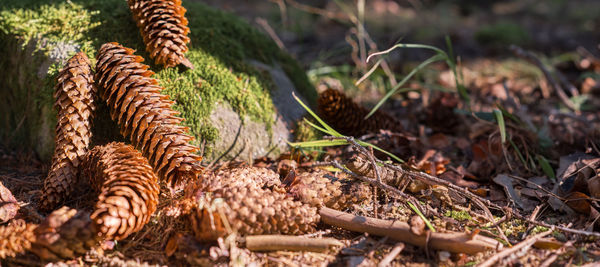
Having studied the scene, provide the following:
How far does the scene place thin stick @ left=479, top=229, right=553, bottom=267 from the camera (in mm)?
1345

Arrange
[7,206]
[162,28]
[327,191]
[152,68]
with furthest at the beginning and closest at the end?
[152,68], [162,28], [327,191], [7,206]

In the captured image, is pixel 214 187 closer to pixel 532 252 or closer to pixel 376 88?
pixel 532 252

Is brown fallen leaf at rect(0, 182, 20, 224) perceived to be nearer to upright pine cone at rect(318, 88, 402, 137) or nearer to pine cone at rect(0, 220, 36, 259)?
pine cone at rect(0, 220, 36, 259)

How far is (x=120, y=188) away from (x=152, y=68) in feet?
2.72

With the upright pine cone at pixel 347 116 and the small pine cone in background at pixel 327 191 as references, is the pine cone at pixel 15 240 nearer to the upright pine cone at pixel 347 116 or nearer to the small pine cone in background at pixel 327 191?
the small pine cone in background at pixel 327 191

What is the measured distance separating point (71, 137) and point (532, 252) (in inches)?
73.0

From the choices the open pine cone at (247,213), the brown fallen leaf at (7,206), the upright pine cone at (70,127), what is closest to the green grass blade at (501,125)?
the open pine cone at (247,213)

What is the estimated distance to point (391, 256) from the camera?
139cm

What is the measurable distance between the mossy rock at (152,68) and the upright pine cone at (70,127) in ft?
0.65

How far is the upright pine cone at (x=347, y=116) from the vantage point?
2.13 m

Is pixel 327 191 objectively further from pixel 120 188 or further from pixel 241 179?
pixel 120 188

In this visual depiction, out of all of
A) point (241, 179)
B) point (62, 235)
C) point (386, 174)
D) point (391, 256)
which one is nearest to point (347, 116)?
point (386, 174)

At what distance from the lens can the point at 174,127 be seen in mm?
1671

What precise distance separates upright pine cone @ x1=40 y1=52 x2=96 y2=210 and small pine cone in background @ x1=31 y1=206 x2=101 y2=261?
0.33 m
